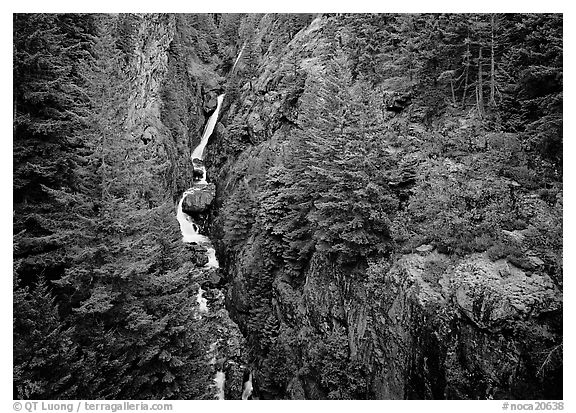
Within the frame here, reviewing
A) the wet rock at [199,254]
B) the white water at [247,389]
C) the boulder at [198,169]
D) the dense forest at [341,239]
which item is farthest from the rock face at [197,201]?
the white water at [247,389]

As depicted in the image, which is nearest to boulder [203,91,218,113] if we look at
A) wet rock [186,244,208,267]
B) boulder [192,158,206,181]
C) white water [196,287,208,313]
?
boulder [192,158,206,181]

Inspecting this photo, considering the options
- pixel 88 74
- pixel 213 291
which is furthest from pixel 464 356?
pixel 213 291

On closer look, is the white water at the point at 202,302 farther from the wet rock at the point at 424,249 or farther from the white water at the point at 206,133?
the white water at the point at 206,133

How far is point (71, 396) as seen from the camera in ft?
24.3

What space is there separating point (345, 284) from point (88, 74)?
10069 millimetres

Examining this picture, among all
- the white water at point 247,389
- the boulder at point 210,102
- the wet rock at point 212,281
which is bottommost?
the white water at point 247,389

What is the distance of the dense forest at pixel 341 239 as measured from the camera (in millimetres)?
7738

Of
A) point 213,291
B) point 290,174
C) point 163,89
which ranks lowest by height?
point 213,291

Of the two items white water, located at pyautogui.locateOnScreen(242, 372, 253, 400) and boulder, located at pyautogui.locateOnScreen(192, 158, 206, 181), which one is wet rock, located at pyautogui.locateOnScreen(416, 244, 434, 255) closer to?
white water, located at pyautogui.locateOnScreen(242, 372, 253, 400)

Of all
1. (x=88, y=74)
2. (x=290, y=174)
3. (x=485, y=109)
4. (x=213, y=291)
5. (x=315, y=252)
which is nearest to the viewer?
(x=88, y=74)

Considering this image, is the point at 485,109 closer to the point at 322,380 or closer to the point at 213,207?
the point at 322,380

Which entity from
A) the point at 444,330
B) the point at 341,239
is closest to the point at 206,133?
the point at 341,239

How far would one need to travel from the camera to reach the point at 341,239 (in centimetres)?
1164

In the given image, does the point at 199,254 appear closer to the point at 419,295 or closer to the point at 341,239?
the point at 341,239
